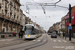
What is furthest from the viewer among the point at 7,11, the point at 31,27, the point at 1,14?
the point at 7,11

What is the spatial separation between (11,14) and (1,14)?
1231 cm

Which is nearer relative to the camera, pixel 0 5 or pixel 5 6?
pixel 0 5

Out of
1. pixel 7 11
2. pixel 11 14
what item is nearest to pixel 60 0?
pixel 7 11

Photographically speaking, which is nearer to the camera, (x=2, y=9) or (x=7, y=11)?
(x=2, y=9)

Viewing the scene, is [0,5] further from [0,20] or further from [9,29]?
[9,29]

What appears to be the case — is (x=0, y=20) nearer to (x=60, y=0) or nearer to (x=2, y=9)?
(x=2, y=9)

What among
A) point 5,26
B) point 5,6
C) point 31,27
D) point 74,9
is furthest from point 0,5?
point 74,9

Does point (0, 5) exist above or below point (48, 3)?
above

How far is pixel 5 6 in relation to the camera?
146ft

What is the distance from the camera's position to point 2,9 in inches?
1633

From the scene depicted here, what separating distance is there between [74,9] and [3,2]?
101 ft

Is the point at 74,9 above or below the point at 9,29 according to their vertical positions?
above

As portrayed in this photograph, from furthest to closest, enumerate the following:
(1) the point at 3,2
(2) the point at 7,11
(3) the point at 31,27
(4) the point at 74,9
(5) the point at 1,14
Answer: (4) the point at 74,9, (2) the point at 7,11, (1) the point at 3,2, (5) the point at 1,14, (3) the point at 31,27

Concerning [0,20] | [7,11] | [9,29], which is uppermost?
[7,11]
